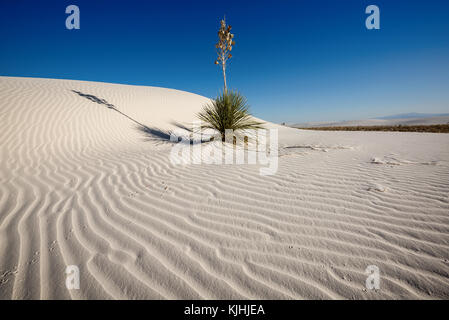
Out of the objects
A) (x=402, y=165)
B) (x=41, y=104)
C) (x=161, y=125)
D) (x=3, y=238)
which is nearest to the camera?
(x=3, y=238)

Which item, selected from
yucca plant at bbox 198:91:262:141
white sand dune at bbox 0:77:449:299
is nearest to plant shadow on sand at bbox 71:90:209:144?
yucca plant at bbox 198:91:262:141

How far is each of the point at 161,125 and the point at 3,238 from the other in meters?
8.84

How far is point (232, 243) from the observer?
1.75 m

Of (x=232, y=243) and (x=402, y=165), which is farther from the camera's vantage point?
(x=402, y=165)

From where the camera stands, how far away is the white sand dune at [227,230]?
4.45 feet

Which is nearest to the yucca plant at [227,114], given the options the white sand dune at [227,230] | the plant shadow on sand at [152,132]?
the plant shadow on sand at [152,132]

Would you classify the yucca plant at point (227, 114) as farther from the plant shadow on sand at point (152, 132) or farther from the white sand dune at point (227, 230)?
the white sand dune at point (227, 230)

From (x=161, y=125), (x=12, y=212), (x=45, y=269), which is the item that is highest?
(x=161, y=125)

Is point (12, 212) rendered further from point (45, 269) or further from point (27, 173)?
point (27, 173)

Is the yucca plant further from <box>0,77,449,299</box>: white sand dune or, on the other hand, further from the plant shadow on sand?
<box>0,77,449,299</box>: white sand dune

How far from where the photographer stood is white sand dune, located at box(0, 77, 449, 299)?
136 cm

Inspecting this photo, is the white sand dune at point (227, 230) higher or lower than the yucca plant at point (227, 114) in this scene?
lower

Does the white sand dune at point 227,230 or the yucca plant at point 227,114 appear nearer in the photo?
the white sand dune at point 227,230
